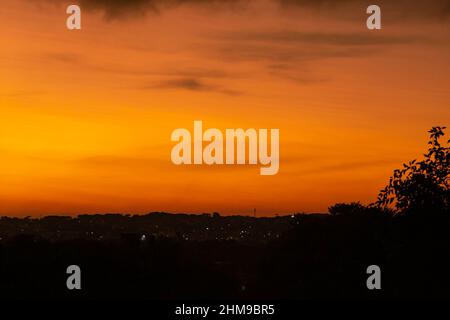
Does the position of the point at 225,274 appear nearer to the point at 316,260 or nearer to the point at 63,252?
the point at 63,252

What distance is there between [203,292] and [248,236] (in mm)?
95889

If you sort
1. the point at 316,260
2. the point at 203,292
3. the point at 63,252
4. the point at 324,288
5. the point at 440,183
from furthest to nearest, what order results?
the point at 203,292, the point at 63,252, the point at 316,260, the point at 324,288, the point at 440,183

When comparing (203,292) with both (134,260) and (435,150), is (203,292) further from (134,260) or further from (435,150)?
(435,150)

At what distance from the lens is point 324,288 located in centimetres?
4334

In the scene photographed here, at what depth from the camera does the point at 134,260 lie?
62750 mm
